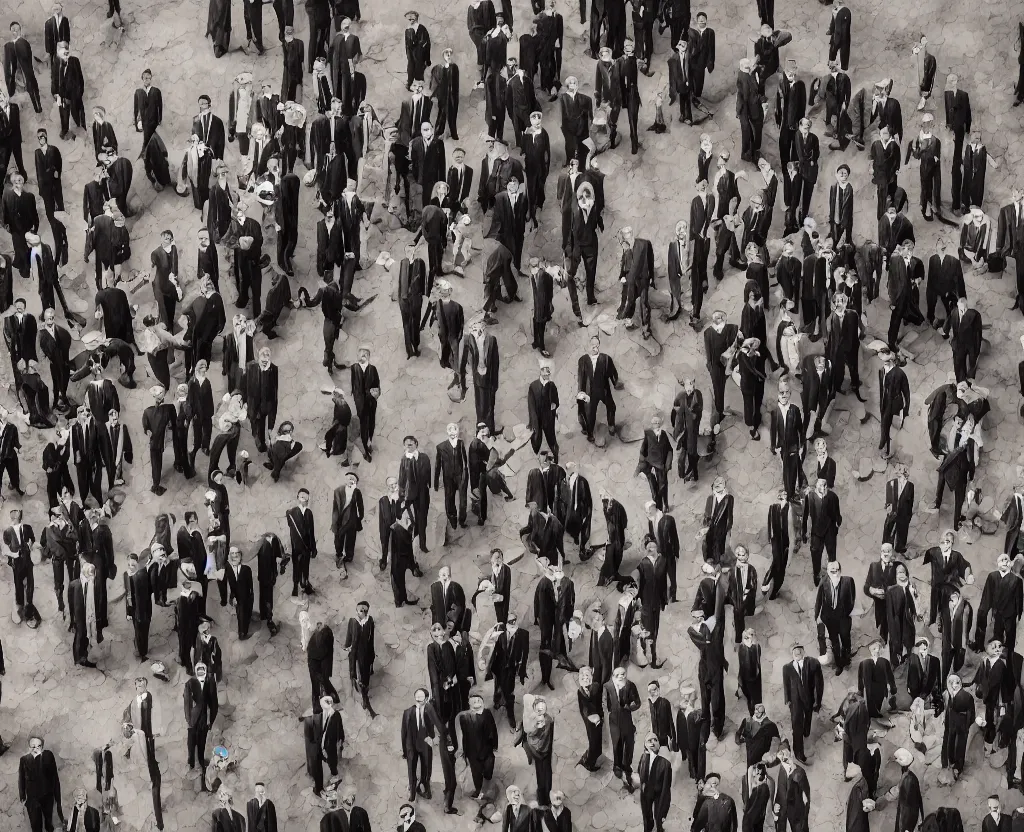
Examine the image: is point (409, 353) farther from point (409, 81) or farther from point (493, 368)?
point (409, 81)

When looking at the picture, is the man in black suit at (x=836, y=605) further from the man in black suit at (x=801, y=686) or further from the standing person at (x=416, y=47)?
the standing person at (x=416, y=47)

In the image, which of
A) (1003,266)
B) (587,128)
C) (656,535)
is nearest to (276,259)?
(587,128)

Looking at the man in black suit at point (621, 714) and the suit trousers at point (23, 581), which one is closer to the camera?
the man in black suit at point (621, 714)

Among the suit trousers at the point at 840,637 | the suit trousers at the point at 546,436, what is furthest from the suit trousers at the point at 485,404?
the suit trousers at the point at 840,637

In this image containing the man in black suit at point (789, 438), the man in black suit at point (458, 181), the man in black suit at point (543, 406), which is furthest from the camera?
the man in black suit at point (458, 181)

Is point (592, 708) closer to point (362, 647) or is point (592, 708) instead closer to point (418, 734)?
point (418, 734)

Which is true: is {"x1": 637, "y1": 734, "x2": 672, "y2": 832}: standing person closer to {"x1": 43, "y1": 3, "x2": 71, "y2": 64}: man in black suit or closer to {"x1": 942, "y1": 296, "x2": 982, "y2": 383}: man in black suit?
{"x1": 942, "y1": 296, "x2": 982, "y2": 383}: man in black suit

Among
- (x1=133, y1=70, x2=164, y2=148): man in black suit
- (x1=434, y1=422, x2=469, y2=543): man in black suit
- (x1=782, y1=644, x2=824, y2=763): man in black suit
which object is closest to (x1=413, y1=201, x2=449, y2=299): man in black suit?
(x1=434, y1=422, x2=469, y2=543): man in black suit
